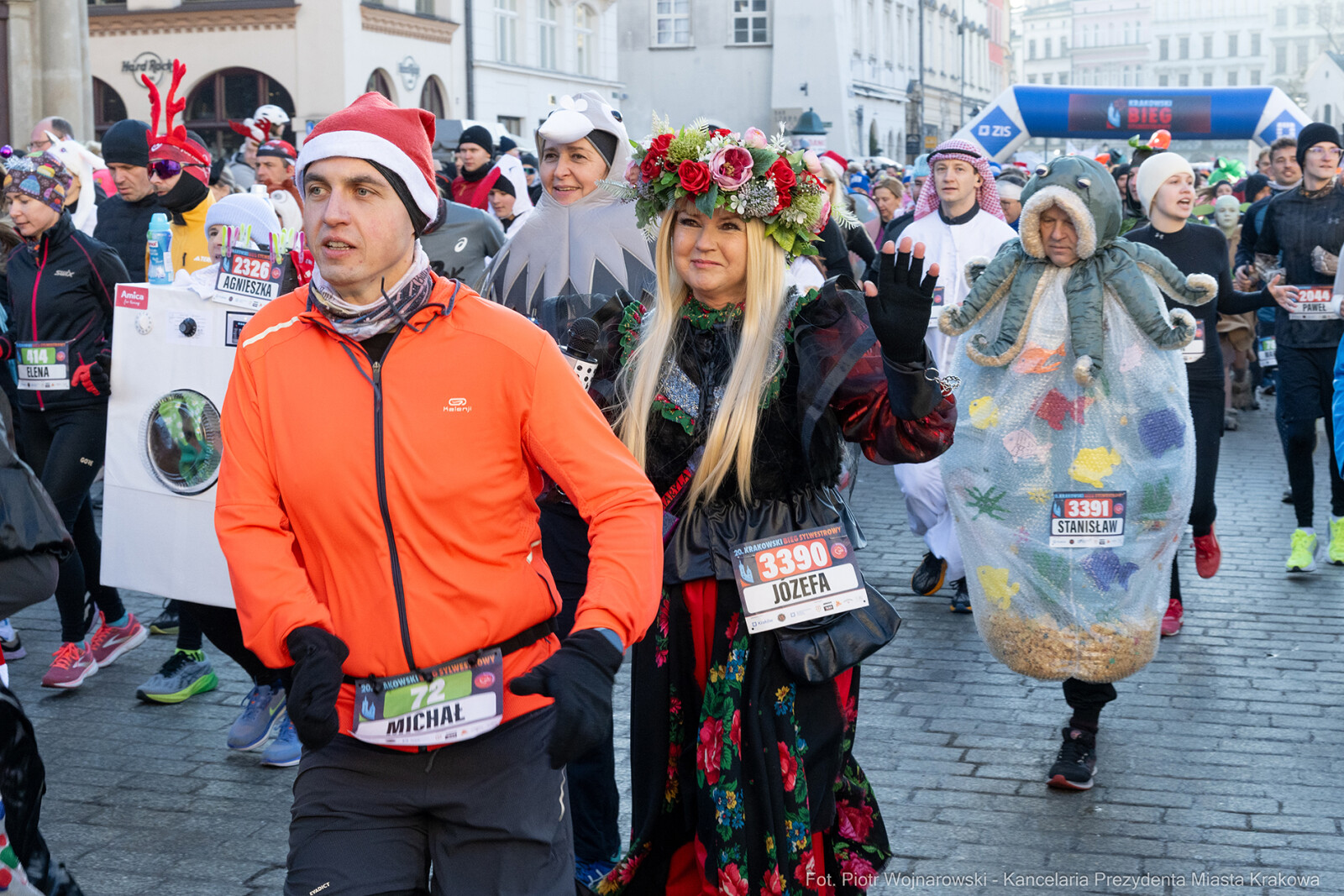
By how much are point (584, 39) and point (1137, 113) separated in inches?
694

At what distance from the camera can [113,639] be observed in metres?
6.28

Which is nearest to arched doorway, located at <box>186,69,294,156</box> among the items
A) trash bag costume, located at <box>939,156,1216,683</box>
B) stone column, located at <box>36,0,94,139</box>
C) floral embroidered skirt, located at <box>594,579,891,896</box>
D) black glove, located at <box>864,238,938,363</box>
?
stone column, located at <box>36,0,94,139</box>

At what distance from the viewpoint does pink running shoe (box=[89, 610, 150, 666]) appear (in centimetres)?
622

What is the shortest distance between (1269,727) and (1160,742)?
473mm

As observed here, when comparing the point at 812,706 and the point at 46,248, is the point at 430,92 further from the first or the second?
the point at 812,706

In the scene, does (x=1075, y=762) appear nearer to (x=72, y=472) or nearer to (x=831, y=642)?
(x=831, y=642)

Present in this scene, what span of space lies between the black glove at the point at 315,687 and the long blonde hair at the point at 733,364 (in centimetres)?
115

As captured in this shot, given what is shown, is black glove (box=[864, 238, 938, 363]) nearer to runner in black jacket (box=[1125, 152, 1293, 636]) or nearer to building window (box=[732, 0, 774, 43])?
runner in black jacket (box=[1125, 152, 1293, 636])

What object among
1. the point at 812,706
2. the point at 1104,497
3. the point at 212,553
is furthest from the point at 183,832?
the point at 1104,497

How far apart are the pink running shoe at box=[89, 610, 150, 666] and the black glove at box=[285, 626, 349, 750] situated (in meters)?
4.24

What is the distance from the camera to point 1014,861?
425 cm

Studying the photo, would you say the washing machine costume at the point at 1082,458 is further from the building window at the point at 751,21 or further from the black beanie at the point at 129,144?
the building window at the point at 751,21

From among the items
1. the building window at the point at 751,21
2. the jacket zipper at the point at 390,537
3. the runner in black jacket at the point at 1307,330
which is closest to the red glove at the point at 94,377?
the jacket zipper at the point at 390,537

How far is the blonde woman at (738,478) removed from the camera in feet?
10.8
